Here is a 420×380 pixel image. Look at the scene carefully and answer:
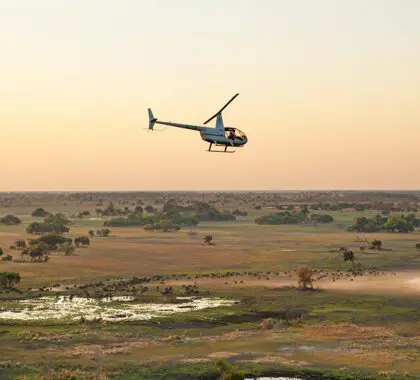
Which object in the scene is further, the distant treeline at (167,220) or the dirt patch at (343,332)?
the distant treeline at (167,220)

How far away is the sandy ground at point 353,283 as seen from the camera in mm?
65450

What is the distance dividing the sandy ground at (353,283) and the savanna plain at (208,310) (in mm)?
117

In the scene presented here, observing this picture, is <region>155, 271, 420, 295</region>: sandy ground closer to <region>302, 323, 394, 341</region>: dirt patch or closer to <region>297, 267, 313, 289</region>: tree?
<region>297, 267, 313, 289</region>: tree

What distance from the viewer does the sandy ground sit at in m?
65.4

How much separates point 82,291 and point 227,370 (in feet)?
105

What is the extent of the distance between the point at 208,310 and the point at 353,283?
70.6ft

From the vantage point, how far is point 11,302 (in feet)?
193

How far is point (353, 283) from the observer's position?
69.9 m

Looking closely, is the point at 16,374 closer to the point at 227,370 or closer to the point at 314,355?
the point at 227,370

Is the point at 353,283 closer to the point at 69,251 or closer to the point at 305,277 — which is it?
the point at 305,277

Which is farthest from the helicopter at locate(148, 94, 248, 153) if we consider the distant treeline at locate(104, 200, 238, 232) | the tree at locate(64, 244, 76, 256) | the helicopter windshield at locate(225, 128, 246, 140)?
the distant treeline at locate(104, 200, 238, 232)

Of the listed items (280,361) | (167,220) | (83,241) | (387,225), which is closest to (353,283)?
(280,361)

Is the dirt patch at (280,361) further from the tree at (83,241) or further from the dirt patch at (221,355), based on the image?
the tree at (83,241)

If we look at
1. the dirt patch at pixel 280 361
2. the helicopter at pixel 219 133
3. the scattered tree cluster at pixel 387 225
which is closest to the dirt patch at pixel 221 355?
the dirt patch at pixel 280 361
